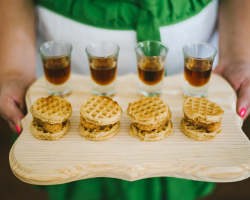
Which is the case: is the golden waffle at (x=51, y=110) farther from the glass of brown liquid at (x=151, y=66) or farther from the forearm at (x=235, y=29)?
the forearm at (x=235, y=29)

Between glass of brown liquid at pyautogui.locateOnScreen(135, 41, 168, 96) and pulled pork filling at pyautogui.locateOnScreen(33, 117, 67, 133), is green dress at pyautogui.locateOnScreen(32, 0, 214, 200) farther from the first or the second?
pulled pork filling at pyautogui.locateOnScreen(33, 117, 67, 133)

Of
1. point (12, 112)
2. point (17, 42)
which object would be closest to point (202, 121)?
point (12, 112)

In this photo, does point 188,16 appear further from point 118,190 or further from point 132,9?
point 118,190

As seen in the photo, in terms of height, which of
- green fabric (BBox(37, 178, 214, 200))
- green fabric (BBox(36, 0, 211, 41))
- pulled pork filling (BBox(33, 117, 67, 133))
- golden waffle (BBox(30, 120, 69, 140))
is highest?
green fabric (BBox(36, 0, 211, 41))

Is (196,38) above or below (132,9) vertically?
below

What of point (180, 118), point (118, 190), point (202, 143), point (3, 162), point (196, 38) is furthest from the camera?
point (3, 162)

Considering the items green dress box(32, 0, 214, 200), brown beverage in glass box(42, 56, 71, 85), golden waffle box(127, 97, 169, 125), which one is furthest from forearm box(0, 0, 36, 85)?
golden waffle box(127, 97, 169, 125)

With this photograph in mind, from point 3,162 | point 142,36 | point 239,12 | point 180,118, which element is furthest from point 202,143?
point 3,162

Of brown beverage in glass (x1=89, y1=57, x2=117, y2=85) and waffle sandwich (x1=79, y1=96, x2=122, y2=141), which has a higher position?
brown beverage in glass (x1=89, y1=57, x2=117, y2=85)
